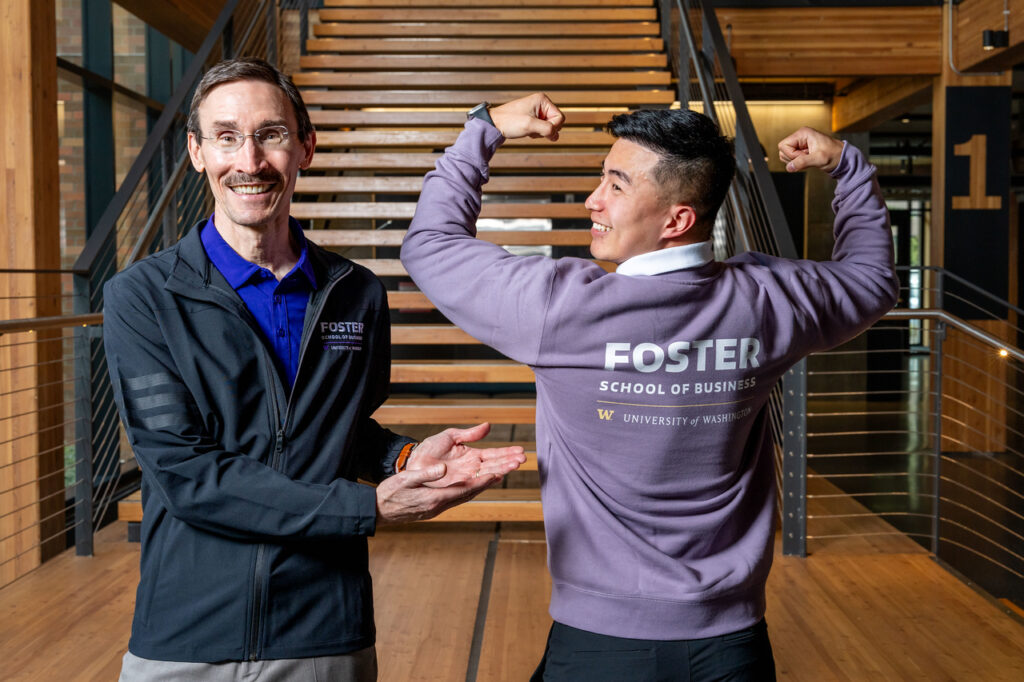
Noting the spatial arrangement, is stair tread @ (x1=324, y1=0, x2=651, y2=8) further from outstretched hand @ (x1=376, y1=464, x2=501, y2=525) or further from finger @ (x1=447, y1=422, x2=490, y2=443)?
outstretched hand @ (x1=376, y1=464, x2=501, y2=525)

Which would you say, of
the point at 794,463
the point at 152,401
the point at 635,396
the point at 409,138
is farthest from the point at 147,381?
the point at 409,138

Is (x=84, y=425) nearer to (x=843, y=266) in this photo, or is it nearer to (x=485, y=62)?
(x=843, y=266)

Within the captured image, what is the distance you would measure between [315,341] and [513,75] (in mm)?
4851

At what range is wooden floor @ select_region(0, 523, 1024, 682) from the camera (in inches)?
111

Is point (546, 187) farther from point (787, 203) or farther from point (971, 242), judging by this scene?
point (787, 203)

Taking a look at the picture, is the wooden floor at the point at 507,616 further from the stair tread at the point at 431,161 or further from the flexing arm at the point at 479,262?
the stair tread at the point at 431,161

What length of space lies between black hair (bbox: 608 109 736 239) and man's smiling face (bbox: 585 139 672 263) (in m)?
0.01

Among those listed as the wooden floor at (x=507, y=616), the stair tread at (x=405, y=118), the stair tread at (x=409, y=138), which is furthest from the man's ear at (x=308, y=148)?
the stair tread at (x=405, y=118)

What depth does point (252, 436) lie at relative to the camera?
1.26 metres

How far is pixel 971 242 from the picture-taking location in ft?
22.3

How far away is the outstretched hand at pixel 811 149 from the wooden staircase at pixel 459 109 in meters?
2.55

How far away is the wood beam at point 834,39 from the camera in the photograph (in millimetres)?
6816

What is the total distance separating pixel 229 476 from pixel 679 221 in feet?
2.24

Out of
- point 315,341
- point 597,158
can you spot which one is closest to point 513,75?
point 597,158
